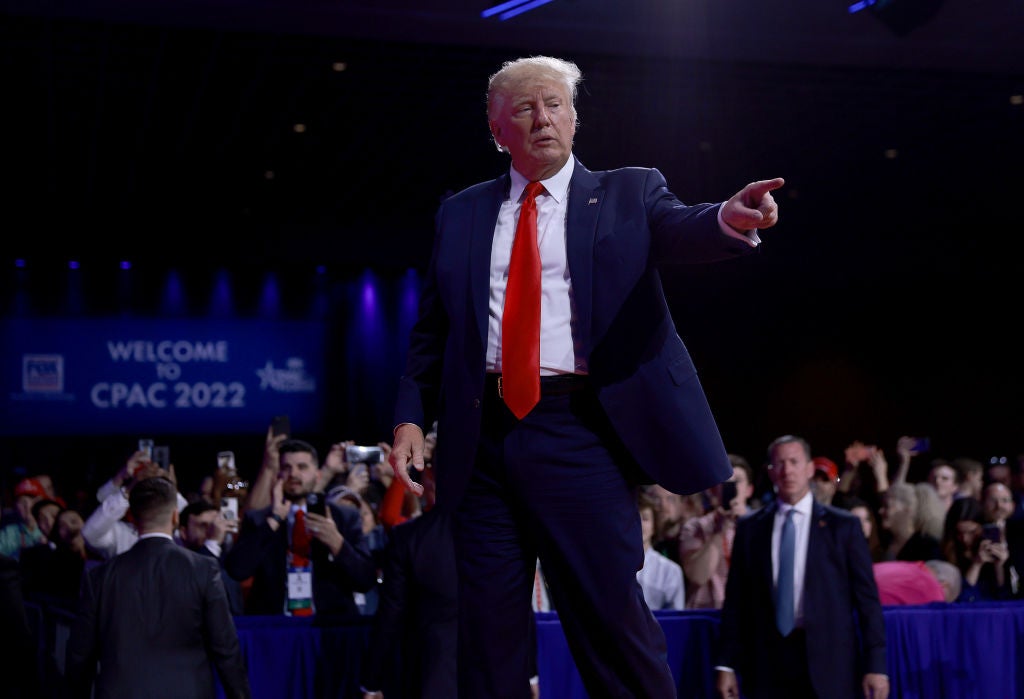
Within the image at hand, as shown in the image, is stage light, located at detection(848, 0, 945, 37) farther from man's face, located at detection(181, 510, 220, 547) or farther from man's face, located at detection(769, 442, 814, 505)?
man's face, located at detection(181, 510, 220, 547)

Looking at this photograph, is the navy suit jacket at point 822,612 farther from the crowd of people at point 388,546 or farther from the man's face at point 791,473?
the crowd of people at point 388,546

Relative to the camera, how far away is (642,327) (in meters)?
1.78

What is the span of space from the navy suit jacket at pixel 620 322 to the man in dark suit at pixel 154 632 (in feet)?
7.49

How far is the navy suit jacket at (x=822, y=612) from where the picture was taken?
162 inches

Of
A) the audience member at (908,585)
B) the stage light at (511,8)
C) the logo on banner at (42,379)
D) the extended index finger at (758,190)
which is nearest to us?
the extended index finger at (758,190)

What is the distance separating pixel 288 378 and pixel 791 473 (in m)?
10.7

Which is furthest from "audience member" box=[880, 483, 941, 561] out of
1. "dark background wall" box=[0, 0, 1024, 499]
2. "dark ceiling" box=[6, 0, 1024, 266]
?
"dark background wall" box=[0, 0, 1024, 499]

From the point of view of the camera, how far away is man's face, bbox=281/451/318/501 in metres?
4.75

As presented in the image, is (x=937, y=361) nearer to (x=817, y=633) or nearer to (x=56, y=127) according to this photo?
(x=56, y=127)

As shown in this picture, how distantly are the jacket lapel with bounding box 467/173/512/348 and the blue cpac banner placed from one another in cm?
1261

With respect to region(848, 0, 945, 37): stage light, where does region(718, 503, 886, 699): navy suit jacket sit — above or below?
below

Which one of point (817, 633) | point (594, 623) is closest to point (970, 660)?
point (817, 633)

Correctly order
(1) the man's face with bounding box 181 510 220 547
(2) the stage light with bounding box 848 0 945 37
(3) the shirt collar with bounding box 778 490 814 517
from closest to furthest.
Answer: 1. (3) the shirt collar with bounding box 778 490 814 517
2. (1) the man's face with bounding box 181 510 220 547
3. (2) the stage light with bounding box 848 0 945 37

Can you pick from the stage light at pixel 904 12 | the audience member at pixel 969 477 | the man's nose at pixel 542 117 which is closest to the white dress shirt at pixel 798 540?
the man's nose at pixel 542 117
